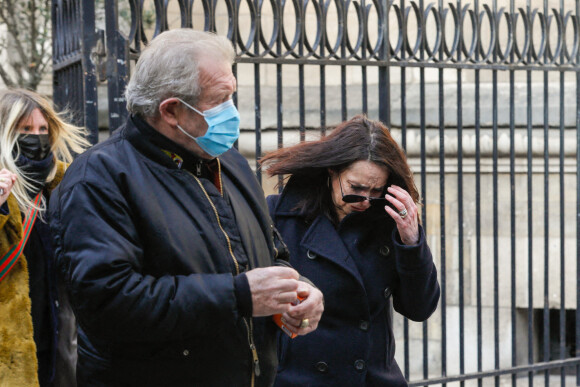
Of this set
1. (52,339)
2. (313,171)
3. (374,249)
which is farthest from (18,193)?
(374,249)

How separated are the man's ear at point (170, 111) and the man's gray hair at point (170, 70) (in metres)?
0.01

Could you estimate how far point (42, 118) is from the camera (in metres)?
3.41

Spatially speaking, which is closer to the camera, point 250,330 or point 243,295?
point 243,295

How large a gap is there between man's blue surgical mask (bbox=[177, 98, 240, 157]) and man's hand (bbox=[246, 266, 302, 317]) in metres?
0.34

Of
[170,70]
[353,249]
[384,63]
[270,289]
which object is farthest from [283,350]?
[384,63]

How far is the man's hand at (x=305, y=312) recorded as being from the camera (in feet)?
7.66

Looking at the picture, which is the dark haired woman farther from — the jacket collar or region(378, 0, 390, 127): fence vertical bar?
region(378, 0, 390, 127): fence vertical bar

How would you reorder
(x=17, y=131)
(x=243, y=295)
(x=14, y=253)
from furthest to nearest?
1. (x=17, y=131)
2. (x=14, y=253)
3. (x=243, y=295)

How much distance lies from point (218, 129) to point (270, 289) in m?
0.43

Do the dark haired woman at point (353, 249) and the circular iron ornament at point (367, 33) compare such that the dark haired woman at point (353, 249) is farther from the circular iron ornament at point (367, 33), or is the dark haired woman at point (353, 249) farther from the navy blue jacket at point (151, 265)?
the circular iron ornament at point (367, 33)

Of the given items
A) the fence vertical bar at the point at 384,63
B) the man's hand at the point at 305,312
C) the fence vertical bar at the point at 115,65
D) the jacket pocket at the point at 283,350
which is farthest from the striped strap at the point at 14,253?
the fence vertical bar at the point at 384,63

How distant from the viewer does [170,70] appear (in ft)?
7.28

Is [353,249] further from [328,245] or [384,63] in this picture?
[384,63]

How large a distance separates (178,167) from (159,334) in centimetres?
43
